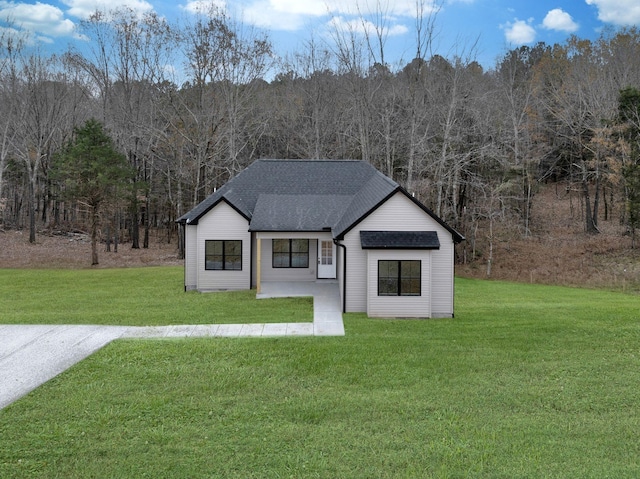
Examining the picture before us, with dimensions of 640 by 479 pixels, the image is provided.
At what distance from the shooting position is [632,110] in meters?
29.3

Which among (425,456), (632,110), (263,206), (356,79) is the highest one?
(356,79)

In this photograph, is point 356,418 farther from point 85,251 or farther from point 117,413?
point 85,251

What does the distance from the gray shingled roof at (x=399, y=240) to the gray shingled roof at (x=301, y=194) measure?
1351 mm

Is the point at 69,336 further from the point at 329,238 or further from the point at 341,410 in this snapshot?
the point at 329,238

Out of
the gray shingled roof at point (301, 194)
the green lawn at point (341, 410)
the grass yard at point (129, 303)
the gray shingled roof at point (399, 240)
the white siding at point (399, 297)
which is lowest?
the green lawn at point (341, 410)

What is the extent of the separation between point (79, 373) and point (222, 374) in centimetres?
276

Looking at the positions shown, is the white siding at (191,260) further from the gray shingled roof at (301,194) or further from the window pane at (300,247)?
the window pane at (300,247)

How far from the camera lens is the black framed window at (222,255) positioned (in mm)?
18906

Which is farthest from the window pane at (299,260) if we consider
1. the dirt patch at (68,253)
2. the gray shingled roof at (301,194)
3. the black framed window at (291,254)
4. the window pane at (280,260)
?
the dirt patch at (68,253)

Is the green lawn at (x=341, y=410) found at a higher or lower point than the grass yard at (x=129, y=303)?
lower

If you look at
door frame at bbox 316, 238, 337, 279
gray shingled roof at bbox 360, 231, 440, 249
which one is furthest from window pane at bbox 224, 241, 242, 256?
gray shingled roof at bbox 360, 231, 440, 249

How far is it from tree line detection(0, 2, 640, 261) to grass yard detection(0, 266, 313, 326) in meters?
7.72

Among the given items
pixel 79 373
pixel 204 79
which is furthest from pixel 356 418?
pixel 204 79

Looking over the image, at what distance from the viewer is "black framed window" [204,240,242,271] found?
18.9 m
